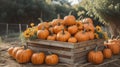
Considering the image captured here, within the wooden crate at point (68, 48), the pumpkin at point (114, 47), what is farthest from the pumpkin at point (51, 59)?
the pumpkin at point (114, 47)

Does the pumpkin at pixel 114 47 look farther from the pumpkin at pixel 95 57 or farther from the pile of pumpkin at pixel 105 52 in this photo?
the pumpkin at pixel 95 57

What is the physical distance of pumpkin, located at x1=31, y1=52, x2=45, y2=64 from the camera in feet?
12.7

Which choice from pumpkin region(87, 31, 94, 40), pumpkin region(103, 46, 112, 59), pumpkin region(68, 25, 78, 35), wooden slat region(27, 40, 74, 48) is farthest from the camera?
pumpkin region(103, 46, 112, 59)

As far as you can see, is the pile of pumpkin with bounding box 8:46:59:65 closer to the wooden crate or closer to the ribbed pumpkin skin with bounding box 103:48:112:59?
the wooden crate

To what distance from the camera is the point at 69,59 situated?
382 cm

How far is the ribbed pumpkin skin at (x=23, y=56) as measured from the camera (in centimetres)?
396

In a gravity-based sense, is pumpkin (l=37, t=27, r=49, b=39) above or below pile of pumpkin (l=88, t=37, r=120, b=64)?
above

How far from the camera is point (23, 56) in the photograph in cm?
395

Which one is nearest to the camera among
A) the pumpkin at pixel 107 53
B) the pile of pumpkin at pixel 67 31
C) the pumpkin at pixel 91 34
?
the pile of pumpkin at pixel 67 31

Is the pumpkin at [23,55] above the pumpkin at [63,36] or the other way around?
the other way around

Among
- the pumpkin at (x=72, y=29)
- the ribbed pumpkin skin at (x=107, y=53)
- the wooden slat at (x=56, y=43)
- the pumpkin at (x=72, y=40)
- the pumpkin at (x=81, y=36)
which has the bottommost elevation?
the ribbed pumpkin skin at (x=107, y=53)

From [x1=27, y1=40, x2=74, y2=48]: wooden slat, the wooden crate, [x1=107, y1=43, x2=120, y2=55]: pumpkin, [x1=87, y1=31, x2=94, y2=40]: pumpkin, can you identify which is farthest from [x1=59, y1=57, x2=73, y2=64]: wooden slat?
[x1=107, y1=43, x2=120, y2=55]: pumpkin

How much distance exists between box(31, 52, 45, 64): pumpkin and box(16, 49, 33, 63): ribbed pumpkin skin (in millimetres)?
122

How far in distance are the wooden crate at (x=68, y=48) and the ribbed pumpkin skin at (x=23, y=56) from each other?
0.25m
